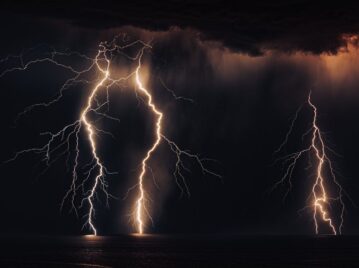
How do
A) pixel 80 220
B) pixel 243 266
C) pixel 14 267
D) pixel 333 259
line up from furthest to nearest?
pixel 80 220 → pixel 333 259 → pixel 243 266 → pixel 14 267

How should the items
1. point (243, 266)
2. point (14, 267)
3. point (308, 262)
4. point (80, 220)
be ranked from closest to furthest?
point (14, 267) < point (243, 266) < point (308, 262) < point (80, 220)

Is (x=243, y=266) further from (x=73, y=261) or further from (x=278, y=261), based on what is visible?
(x=73, y=261)

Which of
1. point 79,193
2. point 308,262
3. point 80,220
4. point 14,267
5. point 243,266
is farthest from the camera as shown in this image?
point 80,220

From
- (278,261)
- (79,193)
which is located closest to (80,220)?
(79,193)

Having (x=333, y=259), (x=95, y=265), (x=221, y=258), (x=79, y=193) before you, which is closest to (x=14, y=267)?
(x=95, y=265)

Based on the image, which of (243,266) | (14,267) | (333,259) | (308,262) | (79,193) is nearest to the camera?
(14,267)

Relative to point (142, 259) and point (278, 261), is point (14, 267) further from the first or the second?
point (278, 261)

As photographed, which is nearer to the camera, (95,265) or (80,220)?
(95,265)

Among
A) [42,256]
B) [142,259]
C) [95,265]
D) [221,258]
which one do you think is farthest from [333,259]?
[42,256]

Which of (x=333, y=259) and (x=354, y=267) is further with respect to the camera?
(x=333, y=259)
